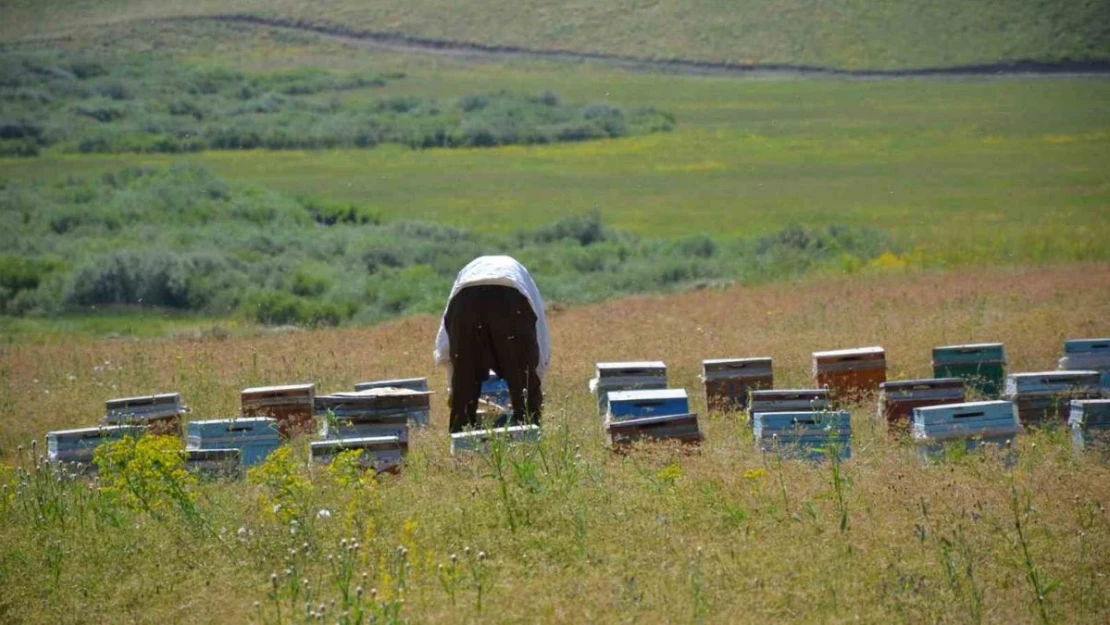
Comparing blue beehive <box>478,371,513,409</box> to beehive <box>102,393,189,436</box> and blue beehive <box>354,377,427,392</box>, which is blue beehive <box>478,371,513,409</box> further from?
beehive <box>102,393,189,436</box>

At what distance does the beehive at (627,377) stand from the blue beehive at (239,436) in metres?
3.95

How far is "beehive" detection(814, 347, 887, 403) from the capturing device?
15219 millimetres

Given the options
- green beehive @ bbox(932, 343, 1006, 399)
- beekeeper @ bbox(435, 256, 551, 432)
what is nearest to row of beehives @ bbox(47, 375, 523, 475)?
beekeeper @ bbox(435, 256, 551, 432)

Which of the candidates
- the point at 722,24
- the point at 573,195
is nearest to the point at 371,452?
the point at 573,195

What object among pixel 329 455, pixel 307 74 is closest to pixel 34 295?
pixel 329 455

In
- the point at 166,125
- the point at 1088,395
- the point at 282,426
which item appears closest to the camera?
the point at 1088,395

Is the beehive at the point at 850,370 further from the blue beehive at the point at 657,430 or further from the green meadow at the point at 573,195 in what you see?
the green meadow at the point at 573,195

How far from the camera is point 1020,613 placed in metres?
8.00

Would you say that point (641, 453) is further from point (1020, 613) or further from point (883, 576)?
point (1020, 613)

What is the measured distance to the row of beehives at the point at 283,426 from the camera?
1084 centimetres

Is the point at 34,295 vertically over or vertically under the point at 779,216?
under

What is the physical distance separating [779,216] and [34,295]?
21.7m

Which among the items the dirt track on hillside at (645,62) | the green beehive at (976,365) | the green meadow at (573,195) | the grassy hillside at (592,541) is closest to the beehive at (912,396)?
the grassy hillside at (592,541)

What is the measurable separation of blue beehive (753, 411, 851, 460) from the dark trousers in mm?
2383
